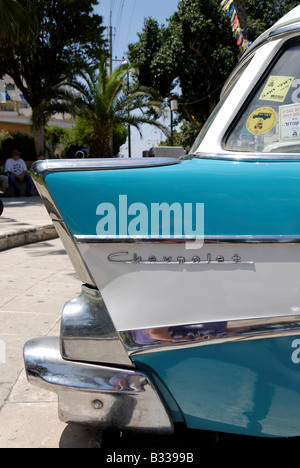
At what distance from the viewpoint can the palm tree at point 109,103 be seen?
14664 mm

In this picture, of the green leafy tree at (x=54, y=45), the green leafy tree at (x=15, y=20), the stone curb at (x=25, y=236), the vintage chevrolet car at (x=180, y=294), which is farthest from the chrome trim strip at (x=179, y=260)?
the green leafy tree at (x=54, y=45)

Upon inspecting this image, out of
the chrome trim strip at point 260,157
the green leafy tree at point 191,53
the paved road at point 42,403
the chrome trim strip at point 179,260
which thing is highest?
the green leafy tree at point 191,53

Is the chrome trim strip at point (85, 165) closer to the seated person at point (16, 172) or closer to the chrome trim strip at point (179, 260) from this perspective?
the chrome trim strip at point (179, 260)

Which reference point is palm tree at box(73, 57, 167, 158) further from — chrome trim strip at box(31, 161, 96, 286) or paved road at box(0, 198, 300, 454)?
chrome trim strip at box(31, 161, 96, 286)

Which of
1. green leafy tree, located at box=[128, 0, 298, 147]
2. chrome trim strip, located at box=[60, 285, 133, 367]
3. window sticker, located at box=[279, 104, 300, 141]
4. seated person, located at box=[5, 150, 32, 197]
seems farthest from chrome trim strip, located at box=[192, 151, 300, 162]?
green leafy tree, located at box=[128, 0, 298, 147]

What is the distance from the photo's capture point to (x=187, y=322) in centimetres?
133

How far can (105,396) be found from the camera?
1.39 meters

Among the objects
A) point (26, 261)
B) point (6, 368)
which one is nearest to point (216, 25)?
point (26, 261)

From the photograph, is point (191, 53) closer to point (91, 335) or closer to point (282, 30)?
point (282, 30)

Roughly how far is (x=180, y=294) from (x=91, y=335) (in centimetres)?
32

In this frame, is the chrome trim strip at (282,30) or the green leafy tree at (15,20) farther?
the green leafy tree at (15,20)

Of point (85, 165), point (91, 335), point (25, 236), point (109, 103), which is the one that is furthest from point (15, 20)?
point (91, 335)

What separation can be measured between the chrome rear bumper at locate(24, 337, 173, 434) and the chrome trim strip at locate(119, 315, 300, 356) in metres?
0.12

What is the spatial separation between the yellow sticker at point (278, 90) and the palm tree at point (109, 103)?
44.9 ft
